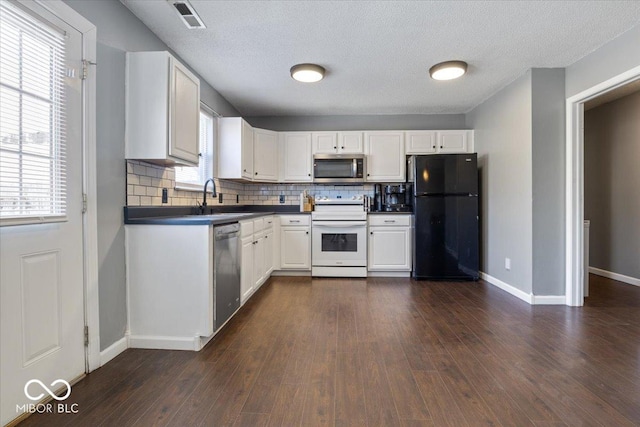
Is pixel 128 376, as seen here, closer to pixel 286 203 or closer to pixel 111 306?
pixel 111 306

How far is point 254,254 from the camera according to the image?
3.19 meters

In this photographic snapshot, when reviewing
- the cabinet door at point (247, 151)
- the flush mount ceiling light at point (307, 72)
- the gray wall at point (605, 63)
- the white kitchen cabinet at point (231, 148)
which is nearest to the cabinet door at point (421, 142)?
the gray wall at point (605, 63)

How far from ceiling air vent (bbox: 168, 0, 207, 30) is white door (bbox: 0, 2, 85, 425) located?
2.14ft

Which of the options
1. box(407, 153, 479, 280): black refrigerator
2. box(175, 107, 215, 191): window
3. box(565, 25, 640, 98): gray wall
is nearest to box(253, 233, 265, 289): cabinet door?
box(175, 107, 215, 191): window

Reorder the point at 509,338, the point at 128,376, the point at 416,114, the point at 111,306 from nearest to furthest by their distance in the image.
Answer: the point at 128,376
the point at 111,306
the point at 509,338
the point at 416,114

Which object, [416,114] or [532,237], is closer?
[532,237]

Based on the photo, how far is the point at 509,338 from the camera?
7.29 feet

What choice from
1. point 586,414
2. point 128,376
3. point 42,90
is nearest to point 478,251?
point 586,414

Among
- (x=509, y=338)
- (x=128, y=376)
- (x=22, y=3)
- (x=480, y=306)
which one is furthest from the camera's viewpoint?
(x=480, y=306)

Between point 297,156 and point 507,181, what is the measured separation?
271 centimetres

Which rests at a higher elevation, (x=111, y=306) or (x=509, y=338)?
(x=111, y=306)

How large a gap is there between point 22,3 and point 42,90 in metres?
0.36

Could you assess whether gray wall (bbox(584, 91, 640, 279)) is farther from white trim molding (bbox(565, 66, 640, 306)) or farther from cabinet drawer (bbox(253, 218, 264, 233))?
cabinet drawer (bbox(253, 218, 264, 233))

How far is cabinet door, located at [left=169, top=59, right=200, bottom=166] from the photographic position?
2119 millimetres
